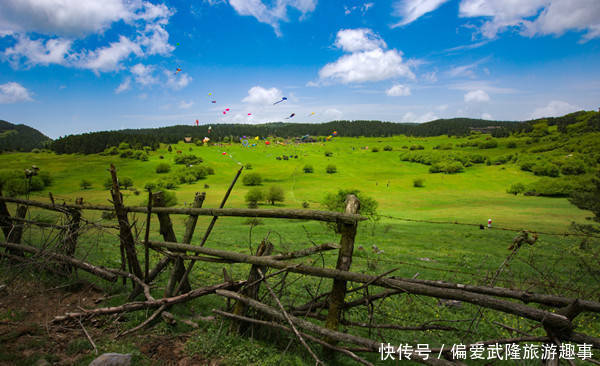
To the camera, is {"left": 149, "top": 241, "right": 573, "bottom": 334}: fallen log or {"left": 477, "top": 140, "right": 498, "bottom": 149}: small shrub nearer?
{"left": 149, "top": 241, "right": 573, "bottom": 334}: fallen log

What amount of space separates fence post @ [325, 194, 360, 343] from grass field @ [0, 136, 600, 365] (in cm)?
73

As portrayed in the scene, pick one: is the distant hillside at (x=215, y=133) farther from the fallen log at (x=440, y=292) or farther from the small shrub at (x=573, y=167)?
the fallen log at (x=440, y=292)

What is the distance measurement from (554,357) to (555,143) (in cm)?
16119

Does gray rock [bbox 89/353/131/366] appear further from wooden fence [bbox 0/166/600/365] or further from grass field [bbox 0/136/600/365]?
wooden fence [bbox 0/166/600/365]

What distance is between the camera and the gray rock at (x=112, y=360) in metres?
3.03

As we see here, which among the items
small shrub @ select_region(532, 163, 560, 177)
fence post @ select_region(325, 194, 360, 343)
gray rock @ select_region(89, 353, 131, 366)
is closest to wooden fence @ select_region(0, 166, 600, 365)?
fence post @ select_region(325, 194, 360, 343)

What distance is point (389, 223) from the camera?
31.5 meters

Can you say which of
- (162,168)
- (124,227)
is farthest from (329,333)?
(162,168)

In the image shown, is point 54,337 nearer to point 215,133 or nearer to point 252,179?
point 252,179

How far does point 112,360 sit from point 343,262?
2873 mm

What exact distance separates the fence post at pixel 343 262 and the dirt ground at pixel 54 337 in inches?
63.4

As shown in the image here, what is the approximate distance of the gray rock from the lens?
9.93ft

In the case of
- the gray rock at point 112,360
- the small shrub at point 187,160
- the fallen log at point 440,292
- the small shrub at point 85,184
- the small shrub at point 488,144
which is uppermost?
the small shrub at point 488,144

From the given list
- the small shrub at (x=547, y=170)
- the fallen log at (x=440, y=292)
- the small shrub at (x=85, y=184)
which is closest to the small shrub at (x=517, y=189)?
the small shrub at (x=547, y=170)
